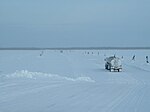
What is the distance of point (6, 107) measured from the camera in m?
12.5

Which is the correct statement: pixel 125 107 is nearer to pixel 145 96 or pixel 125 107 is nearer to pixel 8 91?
pixel 145 96

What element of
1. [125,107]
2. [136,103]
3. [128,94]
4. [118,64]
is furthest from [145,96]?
[118,64]

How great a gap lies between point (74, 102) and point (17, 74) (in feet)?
46.3

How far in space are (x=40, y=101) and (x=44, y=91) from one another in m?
3.46

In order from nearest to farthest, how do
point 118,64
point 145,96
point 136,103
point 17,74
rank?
point 136,103 → point 145,96 → point 17,74 → point 118,64

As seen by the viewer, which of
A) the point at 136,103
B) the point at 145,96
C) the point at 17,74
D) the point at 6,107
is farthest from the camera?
the point at 17,74

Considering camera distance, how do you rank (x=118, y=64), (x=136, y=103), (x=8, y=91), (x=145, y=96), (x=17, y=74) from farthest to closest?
(x=118, y=64), (x=17, y=74), (x=8, y=91), (x=145, y=96), (x=136, y=103)

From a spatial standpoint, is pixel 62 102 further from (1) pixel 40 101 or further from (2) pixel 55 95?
(2) pixel 55 95

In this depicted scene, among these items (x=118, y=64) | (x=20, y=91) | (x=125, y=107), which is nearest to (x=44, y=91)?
(x=20, y=91)

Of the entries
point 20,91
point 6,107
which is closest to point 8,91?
point 20,91

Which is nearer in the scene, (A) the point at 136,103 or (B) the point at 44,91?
(A) the point at 136,103

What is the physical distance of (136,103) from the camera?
13641 millimetres

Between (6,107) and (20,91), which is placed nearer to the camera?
(6,107)

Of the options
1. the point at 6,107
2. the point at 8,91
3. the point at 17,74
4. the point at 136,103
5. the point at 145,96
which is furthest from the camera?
the point at 17,74
